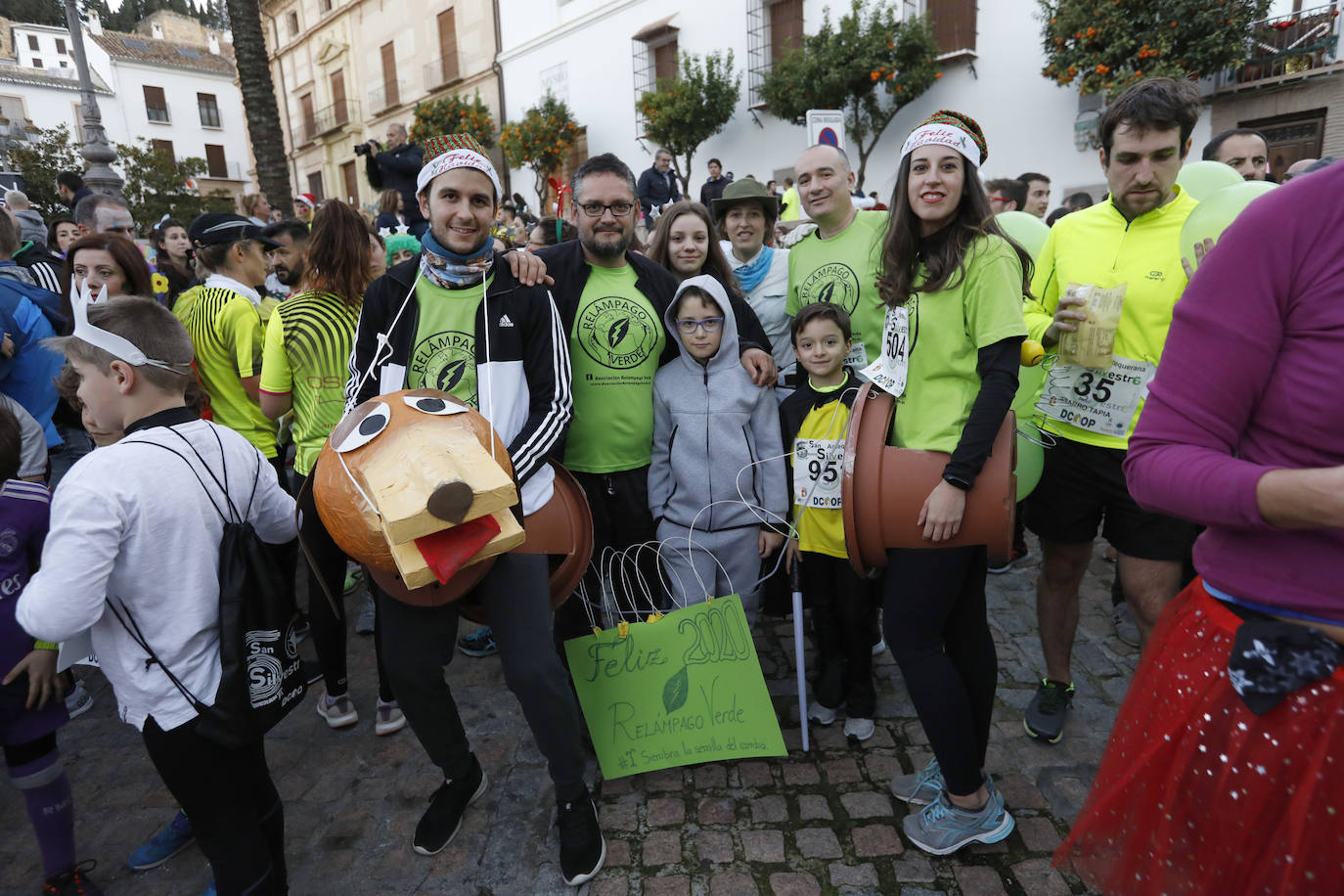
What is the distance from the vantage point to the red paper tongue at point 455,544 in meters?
1.66

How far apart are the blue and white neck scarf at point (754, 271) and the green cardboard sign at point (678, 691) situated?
6.62ft

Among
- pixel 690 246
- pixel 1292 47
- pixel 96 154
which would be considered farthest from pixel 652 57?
pixel 690 246

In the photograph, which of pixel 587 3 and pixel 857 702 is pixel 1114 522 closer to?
pixel 857 702

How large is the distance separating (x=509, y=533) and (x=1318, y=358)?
1.56 metres

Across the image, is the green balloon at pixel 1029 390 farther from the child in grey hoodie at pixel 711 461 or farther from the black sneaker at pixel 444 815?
the black sneaker at pixel 444 815

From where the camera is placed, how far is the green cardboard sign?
275 centimetres

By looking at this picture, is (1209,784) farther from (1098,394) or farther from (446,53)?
(446,53)

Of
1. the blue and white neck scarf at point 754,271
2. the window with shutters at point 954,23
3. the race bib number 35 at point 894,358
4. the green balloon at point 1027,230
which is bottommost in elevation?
the race bib number 35 at point 894,358

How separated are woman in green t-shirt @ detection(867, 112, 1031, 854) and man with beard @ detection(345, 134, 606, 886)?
3.58ft

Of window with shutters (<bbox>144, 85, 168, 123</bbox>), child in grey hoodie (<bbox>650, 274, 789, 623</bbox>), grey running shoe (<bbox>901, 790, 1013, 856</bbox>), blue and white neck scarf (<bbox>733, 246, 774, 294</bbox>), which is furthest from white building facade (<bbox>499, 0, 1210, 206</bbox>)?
window with shutters (<bbox>144, 85, 168, 123</bbox>)

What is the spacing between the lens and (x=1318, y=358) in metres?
1.06

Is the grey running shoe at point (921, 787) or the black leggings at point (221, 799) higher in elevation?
the black leggings at point (221, 799)

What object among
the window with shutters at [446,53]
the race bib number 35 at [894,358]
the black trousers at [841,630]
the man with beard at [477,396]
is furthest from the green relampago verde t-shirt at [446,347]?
the window with shutters at [446,53]

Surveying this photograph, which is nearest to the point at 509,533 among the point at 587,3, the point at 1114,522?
the point at 1114,522
